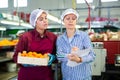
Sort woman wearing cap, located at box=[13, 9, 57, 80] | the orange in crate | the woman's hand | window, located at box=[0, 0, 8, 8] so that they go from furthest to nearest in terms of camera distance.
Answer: window, located at box=[0, 0, 8, 8] < woman wearing cap, located at box=[13, 9, 57, 80] < the orange in crate < the woman's hand

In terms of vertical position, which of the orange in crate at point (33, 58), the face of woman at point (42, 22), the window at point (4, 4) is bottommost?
the orange in crate at point (33, 58)

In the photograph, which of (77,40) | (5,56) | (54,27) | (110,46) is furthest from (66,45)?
(54,27)

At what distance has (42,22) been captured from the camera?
1.89m

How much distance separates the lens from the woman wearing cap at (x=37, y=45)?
1.89 m

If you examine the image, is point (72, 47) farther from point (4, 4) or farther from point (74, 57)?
point (4, 4)

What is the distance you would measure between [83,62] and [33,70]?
51cm

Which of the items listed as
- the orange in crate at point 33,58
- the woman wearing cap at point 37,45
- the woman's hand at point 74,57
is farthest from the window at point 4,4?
the woman's hand at point 74,57

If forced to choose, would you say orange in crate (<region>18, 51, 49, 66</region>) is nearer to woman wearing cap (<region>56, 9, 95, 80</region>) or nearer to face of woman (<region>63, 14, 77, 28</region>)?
woman wearing cap (<region>56, 9, 95, 80</region>)

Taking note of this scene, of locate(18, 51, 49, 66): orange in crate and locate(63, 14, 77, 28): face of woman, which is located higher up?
locate(63, 14, 77, 28): face of woman

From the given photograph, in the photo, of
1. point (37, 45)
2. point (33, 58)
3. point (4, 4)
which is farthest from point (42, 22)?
point (4, 4)

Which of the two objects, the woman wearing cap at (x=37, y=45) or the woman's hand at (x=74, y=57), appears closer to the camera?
the woman's hand at (x=74, y=57)

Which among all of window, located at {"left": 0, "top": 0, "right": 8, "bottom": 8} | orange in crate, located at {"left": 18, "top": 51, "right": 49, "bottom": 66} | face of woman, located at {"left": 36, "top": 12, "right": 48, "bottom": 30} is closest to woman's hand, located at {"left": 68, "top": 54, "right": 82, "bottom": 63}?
orange in crate, located at {"left": 18, "top": 51, "right": 49, "bottom": 66}

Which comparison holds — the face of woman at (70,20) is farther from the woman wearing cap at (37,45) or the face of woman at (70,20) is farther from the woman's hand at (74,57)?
the woman's hand at (74,57)

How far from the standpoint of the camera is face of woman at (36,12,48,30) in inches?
74.2
